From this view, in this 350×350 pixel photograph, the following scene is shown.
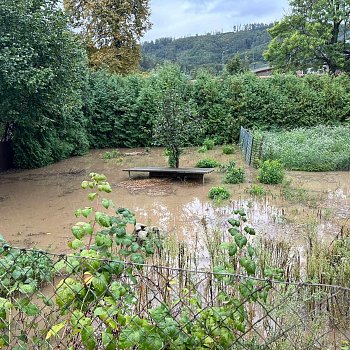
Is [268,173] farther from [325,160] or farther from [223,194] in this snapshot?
[325,160]

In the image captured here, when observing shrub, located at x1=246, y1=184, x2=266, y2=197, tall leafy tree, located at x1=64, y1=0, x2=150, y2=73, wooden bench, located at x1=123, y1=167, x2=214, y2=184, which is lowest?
shrub, located at x1=246, y1=184, x2=266, y2=197

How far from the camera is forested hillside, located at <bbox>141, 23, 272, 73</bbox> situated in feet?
152

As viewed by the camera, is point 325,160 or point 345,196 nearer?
point 345,196

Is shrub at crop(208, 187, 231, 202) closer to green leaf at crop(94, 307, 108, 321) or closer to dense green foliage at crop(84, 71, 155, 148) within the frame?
green leaf at crop(94, 307, 108, 321)

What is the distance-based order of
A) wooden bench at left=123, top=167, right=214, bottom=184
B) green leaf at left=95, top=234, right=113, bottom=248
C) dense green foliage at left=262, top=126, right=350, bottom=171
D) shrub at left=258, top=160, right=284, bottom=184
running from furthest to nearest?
dense green foliage at left=262, top=126, right=350, bottom=171
wooden bench at left=123, top=167, right=214, bottom=184
shrub at left=258, top=160, right=284, bottom=184
green leaf at left=95, top=234, right=113, bottom=248

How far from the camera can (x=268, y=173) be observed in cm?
958

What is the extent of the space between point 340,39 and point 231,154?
47.9 feet

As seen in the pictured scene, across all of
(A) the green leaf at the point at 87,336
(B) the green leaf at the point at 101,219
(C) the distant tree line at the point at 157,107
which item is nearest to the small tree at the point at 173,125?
(C) the distant tree line at the point at 157,107

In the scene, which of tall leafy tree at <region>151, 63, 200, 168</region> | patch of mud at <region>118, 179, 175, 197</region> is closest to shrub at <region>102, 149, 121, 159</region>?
tall leafy tree at <region>151, 63, 200, 168</region>

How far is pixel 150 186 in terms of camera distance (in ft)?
32.6

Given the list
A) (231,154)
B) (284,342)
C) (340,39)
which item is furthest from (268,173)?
(340,39)

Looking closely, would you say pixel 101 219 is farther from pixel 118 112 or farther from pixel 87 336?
pixel 118 112

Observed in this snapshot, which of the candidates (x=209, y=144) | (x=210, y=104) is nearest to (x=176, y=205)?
(x=209, y=144)

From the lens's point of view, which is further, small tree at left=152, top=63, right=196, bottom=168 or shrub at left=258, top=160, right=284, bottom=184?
small tree at left=152, top=63, right=196, bottom=168
